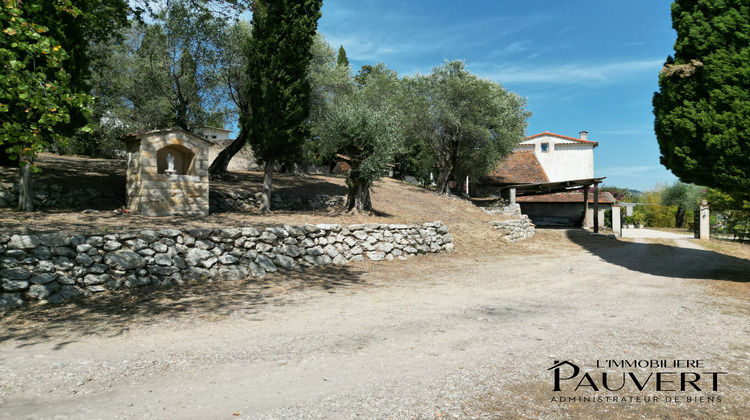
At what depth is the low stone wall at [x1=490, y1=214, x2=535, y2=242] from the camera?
20.0m

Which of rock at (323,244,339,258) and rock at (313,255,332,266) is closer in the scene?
rock at (313,255,332,266)

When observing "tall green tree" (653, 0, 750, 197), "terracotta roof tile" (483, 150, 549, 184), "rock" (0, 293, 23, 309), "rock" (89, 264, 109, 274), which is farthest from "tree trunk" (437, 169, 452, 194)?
"rock" (0, 293, 23, 309)

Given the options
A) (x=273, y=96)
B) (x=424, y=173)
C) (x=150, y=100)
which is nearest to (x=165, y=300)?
(x=273, y=96)

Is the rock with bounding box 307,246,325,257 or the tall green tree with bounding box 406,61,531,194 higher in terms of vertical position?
the tall green tree with bounding box 406,61,531,194

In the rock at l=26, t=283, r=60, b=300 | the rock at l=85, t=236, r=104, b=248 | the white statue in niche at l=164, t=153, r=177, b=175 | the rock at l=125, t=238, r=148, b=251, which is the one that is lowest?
the rock at l=26, t=283, r=60, b=300

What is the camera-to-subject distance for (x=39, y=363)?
4.44 meters

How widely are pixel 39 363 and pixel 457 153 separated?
24602mm

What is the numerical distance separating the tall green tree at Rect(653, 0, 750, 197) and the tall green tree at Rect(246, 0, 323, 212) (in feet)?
38.4

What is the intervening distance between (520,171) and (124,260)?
3221 centimetres

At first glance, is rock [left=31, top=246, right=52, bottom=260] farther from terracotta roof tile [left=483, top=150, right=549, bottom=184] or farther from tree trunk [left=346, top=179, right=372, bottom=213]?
terracotta roof tile [left=483, top=150, right=549, bottom=184]

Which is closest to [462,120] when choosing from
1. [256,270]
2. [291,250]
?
[291,250]

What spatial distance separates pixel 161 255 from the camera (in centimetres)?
858

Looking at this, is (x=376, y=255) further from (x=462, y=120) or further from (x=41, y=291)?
(x=462, y=120)

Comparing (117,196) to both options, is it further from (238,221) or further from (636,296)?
(636,296)
